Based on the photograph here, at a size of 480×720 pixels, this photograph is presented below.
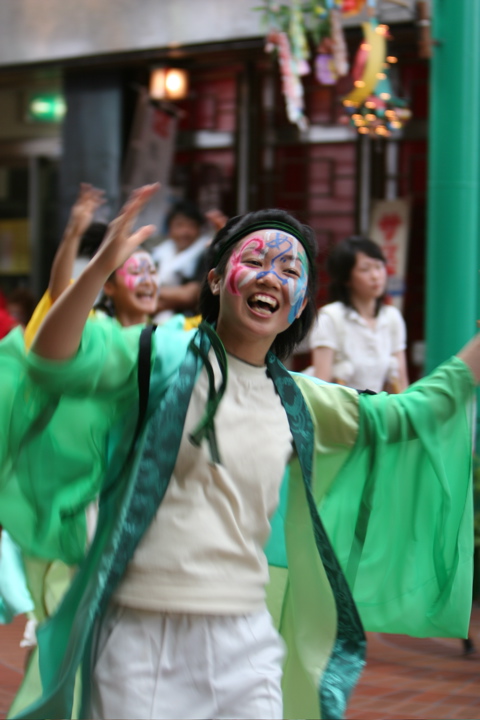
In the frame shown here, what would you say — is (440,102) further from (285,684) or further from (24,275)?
(24,275)

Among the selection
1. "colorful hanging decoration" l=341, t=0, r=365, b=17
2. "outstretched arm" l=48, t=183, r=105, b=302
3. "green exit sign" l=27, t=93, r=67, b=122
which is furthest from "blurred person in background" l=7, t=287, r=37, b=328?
"outstretched arm" l=48, t=183, r=105, b=302

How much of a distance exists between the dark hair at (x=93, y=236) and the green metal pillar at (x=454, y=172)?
1.95 meters

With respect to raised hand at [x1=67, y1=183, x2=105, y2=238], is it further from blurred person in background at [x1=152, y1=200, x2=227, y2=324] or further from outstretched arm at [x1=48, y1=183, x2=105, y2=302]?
blurred person in background at [x1=152, y1=200, x2=227, y2=324]

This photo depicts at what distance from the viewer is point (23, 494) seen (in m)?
2.68

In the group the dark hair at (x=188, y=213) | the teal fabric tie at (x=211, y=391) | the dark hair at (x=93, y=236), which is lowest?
the teal fabric tie at (x=211, y=391)

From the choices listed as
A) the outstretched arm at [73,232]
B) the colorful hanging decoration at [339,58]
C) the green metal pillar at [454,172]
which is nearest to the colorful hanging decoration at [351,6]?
the colorful hanging decoration at [339,58]

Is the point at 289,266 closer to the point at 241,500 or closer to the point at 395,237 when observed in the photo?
the point at 241,500

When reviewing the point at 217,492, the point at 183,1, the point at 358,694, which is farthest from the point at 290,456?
the point at 183,1

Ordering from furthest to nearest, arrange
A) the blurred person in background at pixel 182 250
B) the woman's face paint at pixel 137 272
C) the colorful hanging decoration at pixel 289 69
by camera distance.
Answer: the blurred person in background at pixel 182 250 < the colorful hanging decoration at pixel 289 69 < the woman's face paint at pixel 137 272

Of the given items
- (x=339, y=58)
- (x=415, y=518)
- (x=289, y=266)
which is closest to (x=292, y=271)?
Result: (x=289, y=266)

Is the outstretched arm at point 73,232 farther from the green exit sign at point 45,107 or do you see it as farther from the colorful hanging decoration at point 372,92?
the green exit sign at point 45,107

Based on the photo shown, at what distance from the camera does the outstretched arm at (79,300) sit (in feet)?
7.61

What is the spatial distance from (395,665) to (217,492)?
2985 mm

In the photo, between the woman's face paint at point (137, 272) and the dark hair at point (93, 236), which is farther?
the dark hair at point (93, 236)
